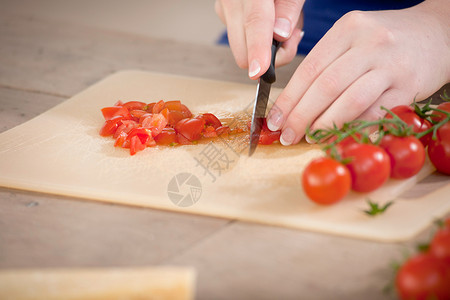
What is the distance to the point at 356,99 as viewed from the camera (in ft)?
5.10

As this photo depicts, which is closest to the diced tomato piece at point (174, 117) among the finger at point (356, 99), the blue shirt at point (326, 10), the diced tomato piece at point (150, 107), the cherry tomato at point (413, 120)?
the diced tomato piece at point (150, 107)

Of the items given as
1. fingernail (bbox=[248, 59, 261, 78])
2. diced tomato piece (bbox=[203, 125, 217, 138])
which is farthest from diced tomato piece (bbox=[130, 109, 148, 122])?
fingernail (bbox=[248, 59, 261, 78])

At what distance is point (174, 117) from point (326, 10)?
3.54 ft

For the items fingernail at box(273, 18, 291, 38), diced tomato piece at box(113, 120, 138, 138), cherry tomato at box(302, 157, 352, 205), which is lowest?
diced tomato piece at box(113, 120, 138, 138)

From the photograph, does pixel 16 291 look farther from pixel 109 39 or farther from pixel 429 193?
pixel 109 39

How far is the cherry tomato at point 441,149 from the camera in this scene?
138 centimetres

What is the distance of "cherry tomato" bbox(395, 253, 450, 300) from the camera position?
35.4 inches

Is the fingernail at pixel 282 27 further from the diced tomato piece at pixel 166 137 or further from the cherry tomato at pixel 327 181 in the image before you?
the cherry tomato at pixel 327 181

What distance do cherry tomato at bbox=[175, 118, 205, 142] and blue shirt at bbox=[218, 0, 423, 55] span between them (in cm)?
104

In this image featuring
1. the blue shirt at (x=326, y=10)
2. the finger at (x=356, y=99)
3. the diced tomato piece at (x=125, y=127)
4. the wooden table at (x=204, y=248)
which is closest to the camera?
the wooden table at (x=204, y=248)

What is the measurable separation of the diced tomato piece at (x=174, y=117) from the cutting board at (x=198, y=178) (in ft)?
0.42

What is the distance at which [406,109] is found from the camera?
147 cm

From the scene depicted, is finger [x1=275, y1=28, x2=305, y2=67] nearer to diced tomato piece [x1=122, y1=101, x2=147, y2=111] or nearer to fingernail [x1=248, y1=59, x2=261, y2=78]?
fingernail [x1=248, y1=59, x2=261, y2=78]

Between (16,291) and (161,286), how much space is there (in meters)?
0.28
